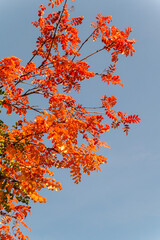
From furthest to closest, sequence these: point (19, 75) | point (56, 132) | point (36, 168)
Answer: point (19, 75), point (36, 168), point (56, 132)

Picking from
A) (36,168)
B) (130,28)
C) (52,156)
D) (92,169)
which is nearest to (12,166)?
(36,168)

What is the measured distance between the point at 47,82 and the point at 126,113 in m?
2.66

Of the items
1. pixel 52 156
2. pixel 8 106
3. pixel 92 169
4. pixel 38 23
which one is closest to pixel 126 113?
pixel 92 169

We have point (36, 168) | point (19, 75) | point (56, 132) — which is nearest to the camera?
point (56, 132)

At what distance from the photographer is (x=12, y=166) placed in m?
6.15

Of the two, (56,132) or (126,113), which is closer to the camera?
(56,132)

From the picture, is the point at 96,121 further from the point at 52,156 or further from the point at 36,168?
the point at 36,168

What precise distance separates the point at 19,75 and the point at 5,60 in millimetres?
562

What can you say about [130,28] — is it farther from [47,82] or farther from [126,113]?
[47,82]

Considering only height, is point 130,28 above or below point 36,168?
above

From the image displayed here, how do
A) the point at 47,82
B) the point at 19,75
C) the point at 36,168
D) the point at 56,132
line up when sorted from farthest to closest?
the point at 47,82
the point at 19,75
the point at 36,168
the point at 56,132

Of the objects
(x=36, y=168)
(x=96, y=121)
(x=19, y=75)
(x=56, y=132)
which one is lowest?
(x=36, y=168)

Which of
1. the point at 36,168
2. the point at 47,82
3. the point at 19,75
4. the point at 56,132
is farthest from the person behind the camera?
the point at 47,82

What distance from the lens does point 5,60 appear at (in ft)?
20.8
